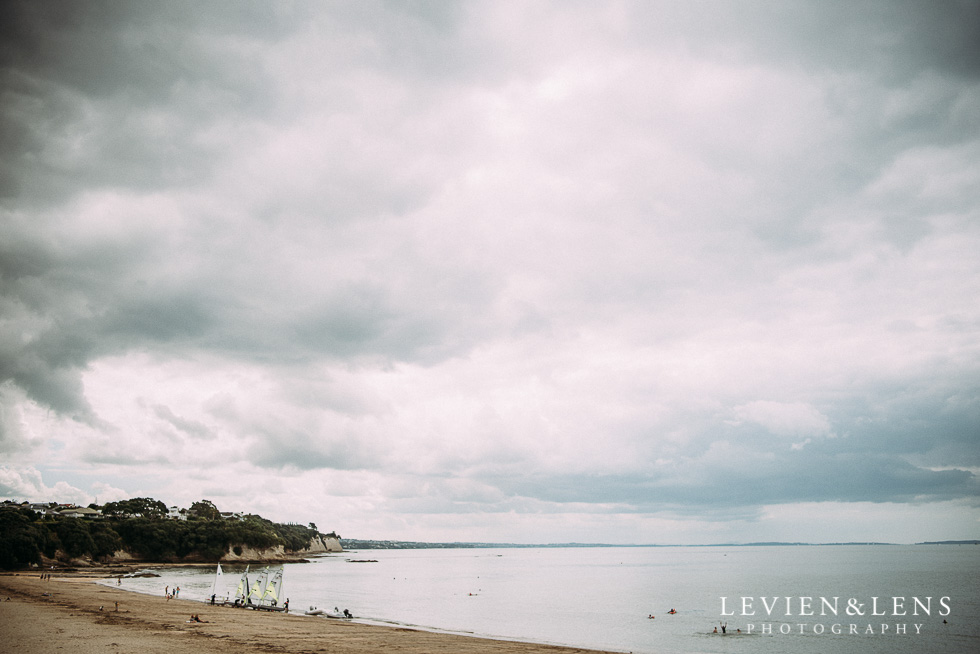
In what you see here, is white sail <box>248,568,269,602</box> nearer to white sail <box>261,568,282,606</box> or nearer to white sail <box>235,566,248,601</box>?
white sail <box>261,568,282,606</box>

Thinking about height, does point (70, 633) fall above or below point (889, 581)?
above

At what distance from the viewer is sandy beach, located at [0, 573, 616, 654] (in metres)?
32.2

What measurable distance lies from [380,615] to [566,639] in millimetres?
26259

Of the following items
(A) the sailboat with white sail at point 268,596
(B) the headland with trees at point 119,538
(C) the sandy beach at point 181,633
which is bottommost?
(B) the headland with trees at point 119,538

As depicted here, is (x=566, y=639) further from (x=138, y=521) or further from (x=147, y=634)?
(x=138, y=521)

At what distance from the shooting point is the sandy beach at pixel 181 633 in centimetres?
3222

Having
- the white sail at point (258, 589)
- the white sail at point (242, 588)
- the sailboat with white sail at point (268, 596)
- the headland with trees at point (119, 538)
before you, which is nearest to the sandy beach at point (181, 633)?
the sailboat with white sail at point (268, 596)

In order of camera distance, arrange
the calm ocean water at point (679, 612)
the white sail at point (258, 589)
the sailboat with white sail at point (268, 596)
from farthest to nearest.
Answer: the white sail at point (258, 589) < the sailboat with white sail at point (268, 596) < the calm ocean water at point (679, 612)

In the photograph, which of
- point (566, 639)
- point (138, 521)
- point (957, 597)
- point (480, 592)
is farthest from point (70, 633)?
point (138, 521)

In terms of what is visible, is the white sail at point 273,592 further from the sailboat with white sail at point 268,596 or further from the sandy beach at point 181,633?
the sandy beach at point 181,633

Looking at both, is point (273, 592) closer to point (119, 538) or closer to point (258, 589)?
point (258, 589)

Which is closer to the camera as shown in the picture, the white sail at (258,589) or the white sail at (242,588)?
the white sail at (258,589)

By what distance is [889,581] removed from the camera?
376 feet

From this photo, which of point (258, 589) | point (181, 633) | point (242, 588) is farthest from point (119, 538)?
point (181, 633)
